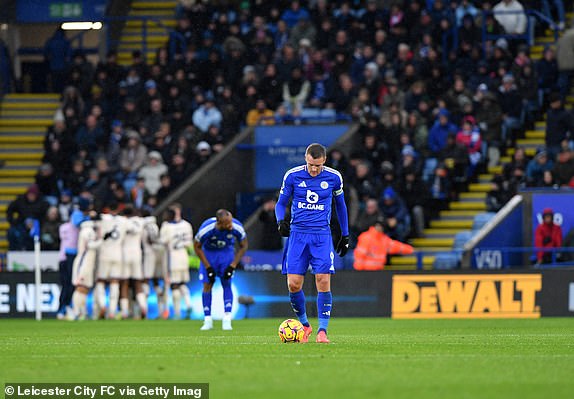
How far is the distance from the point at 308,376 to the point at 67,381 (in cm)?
195

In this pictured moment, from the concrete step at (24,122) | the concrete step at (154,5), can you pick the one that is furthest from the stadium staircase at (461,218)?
the concrete step at (154,5)

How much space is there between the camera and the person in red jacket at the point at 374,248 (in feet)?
94.5

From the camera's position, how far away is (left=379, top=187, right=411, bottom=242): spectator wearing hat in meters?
30.0

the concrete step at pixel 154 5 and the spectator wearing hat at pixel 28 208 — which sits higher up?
the concrete step at pixel 154 5

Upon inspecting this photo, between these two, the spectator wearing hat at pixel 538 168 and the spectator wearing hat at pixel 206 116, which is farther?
the spectator wearing hat at pixel 206 116

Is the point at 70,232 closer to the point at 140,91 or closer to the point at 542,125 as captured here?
the point at 140,91

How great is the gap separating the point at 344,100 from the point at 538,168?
19.1 ft

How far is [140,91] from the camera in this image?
36.5m

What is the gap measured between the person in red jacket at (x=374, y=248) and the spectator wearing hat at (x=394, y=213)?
3.15 ft

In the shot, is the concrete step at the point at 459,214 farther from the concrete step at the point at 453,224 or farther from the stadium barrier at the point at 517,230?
the stadium barrier at the point at 517,230

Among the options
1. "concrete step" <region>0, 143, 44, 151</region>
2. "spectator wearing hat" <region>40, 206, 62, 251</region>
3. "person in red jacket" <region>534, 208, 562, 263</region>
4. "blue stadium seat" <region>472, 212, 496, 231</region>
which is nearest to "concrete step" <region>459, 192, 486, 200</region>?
"blue stadium seat" <region>472, 212, 496, 231</region>

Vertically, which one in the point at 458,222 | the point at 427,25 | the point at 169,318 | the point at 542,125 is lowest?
the point at 169,318

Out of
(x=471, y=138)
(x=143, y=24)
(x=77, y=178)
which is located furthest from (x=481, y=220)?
(x=143, y=24)

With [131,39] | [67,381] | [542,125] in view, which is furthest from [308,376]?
[131,39]
